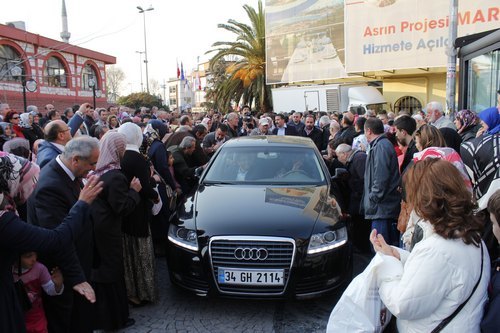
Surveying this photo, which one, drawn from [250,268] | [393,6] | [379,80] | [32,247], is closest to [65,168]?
[32,247]

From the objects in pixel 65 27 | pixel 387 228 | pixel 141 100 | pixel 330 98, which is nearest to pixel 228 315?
pixel 387 228

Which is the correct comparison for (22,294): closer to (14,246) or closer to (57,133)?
(14,246)

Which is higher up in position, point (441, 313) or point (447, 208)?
point (447, 208)

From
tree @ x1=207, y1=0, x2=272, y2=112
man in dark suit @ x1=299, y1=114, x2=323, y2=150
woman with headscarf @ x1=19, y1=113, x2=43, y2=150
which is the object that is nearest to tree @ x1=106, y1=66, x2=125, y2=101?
tree @ x1=207, y1=0, x2=272, y2=112

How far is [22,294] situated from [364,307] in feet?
6.32

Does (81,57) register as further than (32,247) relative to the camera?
Yes

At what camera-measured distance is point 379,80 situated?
22906mm

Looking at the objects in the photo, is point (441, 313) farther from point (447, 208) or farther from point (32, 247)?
point (32, 247)

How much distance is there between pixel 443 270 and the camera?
1.76 m

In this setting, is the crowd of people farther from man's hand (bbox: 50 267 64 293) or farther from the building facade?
the building facade

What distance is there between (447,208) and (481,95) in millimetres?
7430

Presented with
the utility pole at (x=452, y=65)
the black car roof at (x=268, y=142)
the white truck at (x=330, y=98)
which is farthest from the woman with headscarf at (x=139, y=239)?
the white truck at (x=330, y=98)

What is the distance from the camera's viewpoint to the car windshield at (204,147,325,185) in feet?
16.6

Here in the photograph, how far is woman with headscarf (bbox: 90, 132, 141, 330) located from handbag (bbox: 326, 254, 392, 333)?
213 cm
